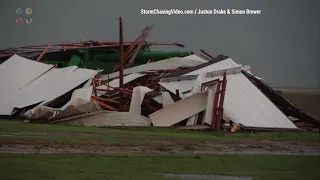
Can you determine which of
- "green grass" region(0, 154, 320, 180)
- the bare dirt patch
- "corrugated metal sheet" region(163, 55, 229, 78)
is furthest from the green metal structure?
"green grass" region(0, 154, 320, 180)

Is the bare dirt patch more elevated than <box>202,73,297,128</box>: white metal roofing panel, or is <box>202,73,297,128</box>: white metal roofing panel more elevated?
<box>202,73,297,128</box>: white metal roofing panel

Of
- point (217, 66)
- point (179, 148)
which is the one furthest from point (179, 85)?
point (179, 148)

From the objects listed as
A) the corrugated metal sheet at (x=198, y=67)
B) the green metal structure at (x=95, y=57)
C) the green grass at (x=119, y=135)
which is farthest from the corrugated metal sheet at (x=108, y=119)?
the green metal structure at (x=95, y=57)

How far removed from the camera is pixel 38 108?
18.3 metres

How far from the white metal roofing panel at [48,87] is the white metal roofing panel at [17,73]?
28 cm

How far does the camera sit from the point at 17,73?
22953mm

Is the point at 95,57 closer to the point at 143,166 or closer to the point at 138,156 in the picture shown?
the point at 138,156

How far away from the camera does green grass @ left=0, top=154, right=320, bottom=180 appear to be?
7895 millimetres

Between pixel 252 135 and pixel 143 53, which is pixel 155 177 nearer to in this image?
pixel 252 135

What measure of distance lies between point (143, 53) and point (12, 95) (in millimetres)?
8398

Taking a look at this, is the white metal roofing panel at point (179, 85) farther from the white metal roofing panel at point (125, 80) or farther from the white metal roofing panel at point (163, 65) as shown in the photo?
the white metal roofing panel at point (163, 65)

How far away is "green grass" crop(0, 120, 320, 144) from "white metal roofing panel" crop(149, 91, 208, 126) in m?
0.81

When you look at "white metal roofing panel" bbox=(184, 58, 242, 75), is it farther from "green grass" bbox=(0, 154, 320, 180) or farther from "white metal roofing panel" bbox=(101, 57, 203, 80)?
"green grass" bbox=(0, 154, 320, 180)

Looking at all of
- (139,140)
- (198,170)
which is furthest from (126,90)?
(198,170)
